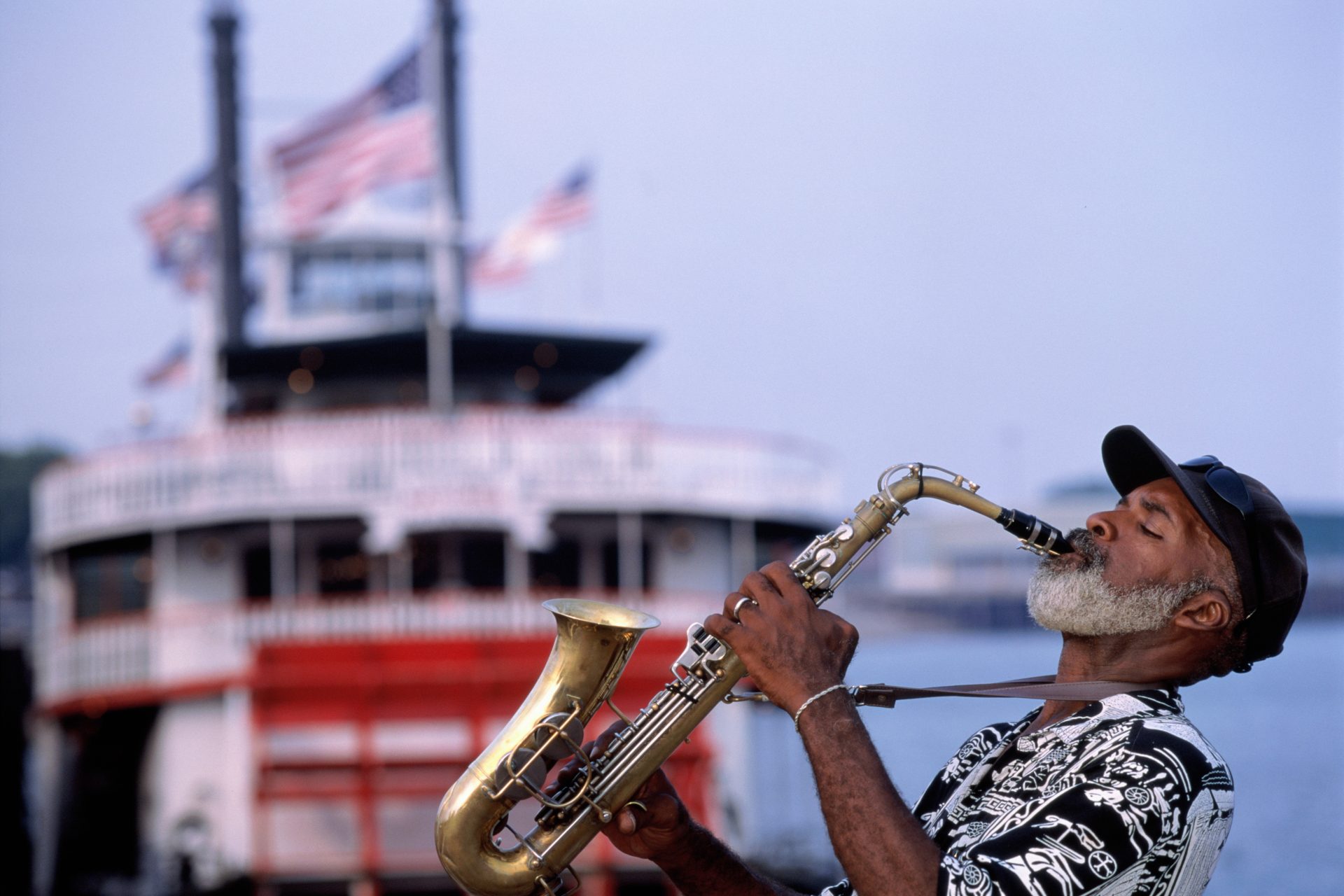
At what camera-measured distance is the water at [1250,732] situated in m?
23.4

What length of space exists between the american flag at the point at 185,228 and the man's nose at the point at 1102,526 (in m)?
20.8

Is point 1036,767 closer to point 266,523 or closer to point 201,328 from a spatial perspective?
point 266,523

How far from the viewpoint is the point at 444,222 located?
20375 mm

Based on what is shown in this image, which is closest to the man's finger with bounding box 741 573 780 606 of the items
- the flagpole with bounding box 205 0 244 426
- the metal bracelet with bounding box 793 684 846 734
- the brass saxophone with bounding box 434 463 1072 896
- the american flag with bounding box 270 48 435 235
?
the metal bracelet with bounding box 793 684 846 734

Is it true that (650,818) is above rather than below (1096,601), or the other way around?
below

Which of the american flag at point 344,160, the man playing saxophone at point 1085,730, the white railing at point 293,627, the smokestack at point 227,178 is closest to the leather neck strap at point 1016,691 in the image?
the man playing saxophone at point 1085,730

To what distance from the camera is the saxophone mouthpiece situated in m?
2.46

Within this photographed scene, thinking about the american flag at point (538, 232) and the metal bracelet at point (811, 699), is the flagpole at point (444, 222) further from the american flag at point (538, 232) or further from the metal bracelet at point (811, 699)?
the metal bracelet at point (811, 699)

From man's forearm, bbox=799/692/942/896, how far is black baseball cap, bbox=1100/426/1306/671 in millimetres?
619

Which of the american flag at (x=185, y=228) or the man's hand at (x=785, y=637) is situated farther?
the american flag at (x=185, y=228)

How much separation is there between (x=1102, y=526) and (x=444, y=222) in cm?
1846

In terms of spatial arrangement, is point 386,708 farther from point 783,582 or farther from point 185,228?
point 783,582

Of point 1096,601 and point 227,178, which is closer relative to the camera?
point 1096,601

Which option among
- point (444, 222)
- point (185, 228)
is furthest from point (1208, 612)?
point (185, 228)
